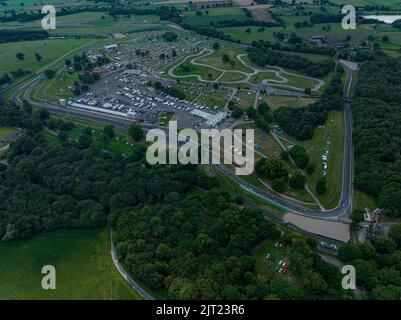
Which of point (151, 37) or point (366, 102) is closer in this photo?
point (366, 102)

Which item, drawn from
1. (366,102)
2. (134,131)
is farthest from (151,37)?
(366,102)

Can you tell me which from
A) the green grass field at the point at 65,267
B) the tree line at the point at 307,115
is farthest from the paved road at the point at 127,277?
the tree line at the point at 307,115

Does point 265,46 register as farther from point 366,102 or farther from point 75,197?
point 75,197

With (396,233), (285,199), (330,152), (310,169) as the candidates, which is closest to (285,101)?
(330,152)

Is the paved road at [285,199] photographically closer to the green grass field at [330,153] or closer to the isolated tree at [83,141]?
the green grass field at [330,153]

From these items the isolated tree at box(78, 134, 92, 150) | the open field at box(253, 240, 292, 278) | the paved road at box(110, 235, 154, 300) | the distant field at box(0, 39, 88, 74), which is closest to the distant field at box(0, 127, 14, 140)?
the isolated tree at box(78, 134, 92, 150)

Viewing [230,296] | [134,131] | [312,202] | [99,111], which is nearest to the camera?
[230,296]

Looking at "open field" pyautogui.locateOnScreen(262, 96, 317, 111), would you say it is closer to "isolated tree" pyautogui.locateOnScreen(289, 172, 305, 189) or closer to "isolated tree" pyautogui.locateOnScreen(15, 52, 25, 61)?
"isolated tree" pyautogui.locateOnScreen(289, 172, 305, 189)
